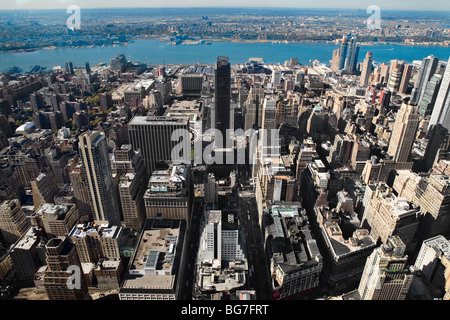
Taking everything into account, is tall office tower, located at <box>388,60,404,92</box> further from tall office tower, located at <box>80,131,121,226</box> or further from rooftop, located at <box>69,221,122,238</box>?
rooftop, located at <box>69,221,122,238</box>

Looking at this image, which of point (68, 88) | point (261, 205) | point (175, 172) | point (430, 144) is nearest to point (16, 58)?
point (68, 88)

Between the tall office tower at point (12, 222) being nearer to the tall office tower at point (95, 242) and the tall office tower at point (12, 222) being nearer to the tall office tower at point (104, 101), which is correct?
the tall office tower at point (95, 242)

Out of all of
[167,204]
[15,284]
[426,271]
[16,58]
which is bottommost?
[15,284]

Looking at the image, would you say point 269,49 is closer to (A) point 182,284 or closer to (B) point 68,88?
(B) point 68,88

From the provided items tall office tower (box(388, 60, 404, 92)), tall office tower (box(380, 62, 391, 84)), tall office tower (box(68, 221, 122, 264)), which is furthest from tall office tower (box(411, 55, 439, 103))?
tall office tower (box(68, 221, 122, 264))

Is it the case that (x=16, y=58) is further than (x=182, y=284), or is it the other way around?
(x=16, y=58)

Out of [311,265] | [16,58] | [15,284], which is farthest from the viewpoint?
[16,58]

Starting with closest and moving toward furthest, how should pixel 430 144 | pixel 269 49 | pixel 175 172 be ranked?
pixel 175 172 → pixel 430 144 → pixel 269 49
